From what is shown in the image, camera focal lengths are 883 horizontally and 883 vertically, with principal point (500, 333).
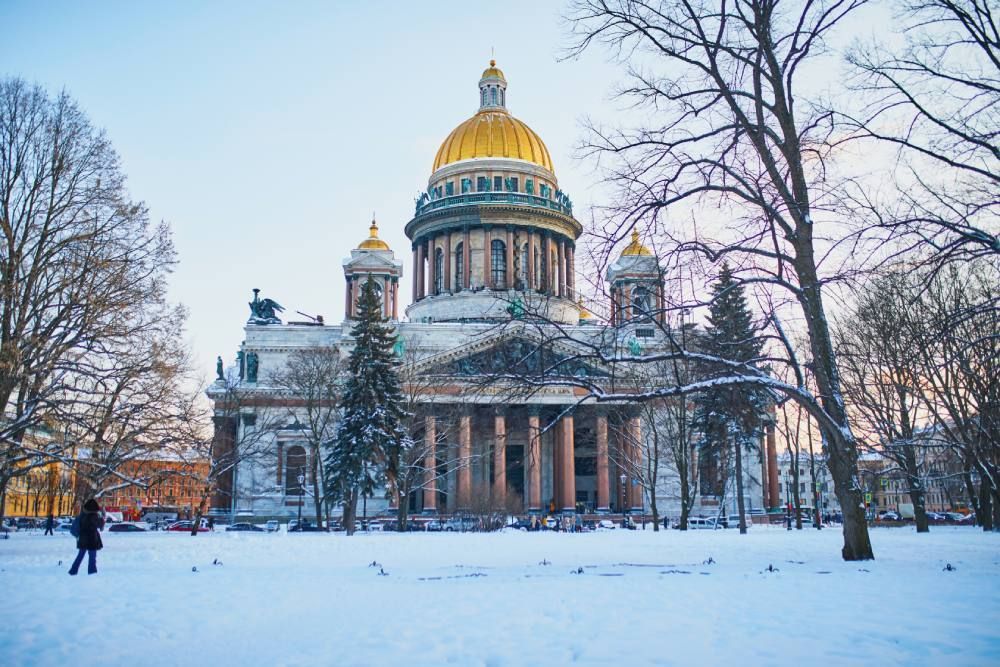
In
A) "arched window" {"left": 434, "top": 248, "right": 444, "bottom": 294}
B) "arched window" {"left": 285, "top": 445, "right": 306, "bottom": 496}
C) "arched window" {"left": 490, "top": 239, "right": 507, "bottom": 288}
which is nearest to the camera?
"arched window" {"left": 285, "top": 445, "right": 306, "bottom": 496}

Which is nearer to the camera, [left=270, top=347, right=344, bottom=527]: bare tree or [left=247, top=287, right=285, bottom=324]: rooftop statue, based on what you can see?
[left=270, top=347, right=344, bottom=527]: bare tree

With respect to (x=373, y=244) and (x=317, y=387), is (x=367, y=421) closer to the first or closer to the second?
(x=317, y=387)

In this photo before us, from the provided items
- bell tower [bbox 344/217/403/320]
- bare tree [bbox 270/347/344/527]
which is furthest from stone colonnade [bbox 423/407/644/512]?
bell tower [bbox 344/217/403/320]

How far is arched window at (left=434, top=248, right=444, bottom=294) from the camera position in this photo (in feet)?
230

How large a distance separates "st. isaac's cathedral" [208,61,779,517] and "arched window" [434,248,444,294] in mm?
98

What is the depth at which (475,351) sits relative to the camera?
52.0 m

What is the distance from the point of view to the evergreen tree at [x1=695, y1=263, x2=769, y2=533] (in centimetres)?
1570

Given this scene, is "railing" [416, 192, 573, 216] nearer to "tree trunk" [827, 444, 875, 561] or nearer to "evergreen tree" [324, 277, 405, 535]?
"evergreen tree" [324, 277, 405, 535]

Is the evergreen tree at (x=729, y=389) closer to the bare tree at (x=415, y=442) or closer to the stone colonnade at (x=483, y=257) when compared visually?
the bare tree at (x=415, y=442)

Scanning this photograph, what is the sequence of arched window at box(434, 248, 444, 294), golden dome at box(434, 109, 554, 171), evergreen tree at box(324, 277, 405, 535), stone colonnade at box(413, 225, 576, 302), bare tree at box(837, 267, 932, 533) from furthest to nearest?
golden dome at box(434, 109, 554, 171) < arched window at box(434, 248, 444, 294) < stone colonnade at box(413, 225, 576, 302) < evergreen tree at box(324, 277, 405, 535) < bare tree at box(837, 267, 932, 533)

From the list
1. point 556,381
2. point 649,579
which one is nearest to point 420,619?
point 649,579

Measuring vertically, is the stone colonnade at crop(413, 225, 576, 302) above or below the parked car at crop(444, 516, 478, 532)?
above

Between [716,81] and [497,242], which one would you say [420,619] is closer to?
[716,81]

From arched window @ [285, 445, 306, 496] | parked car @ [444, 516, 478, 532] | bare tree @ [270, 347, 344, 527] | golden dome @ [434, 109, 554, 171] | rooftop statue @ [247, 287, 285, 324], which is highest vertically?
golden dome @ [434, 109, 554, 171]
